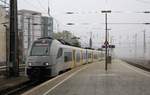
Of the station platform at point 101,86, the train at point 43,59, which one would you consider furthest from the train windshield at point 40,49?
the station platform at point 101,86

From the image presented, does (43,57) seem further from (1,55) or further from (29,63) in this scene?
(1,55)

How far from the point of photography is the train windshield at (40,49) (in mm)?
29188

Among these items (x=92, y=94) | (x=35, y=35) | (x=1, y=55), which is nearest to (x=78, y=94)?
(x=92, y=94)

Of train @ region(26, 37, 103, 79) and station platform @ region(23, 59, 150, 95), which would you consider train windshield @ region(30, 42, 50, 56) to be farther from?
station platform @ region(23, 59, 150, 95)

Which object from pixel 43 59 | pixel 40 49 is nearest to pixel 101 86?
pixel 43 59

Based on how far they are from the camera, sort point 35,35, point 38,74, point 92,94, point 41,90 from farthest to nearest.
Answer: point 35,35
point 38,74
point 41,90
point 92,94

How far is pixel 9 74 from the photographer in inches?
1149

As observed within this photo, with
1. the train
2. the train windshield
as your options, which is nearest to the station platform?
the train

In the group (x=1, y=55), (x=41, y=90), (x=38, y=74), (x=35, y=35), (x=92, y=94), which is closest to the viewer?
(x=92, y=94)

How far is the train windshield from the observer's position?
95.8 ft

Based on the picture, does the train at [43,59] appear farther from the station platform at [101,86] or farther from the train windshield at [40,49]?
the station platform at [101,86]

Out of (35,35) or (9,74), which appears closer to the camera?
(9,74)

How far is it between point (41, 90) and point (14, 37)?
10.1 meters

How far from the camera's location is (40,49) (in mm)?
29469
